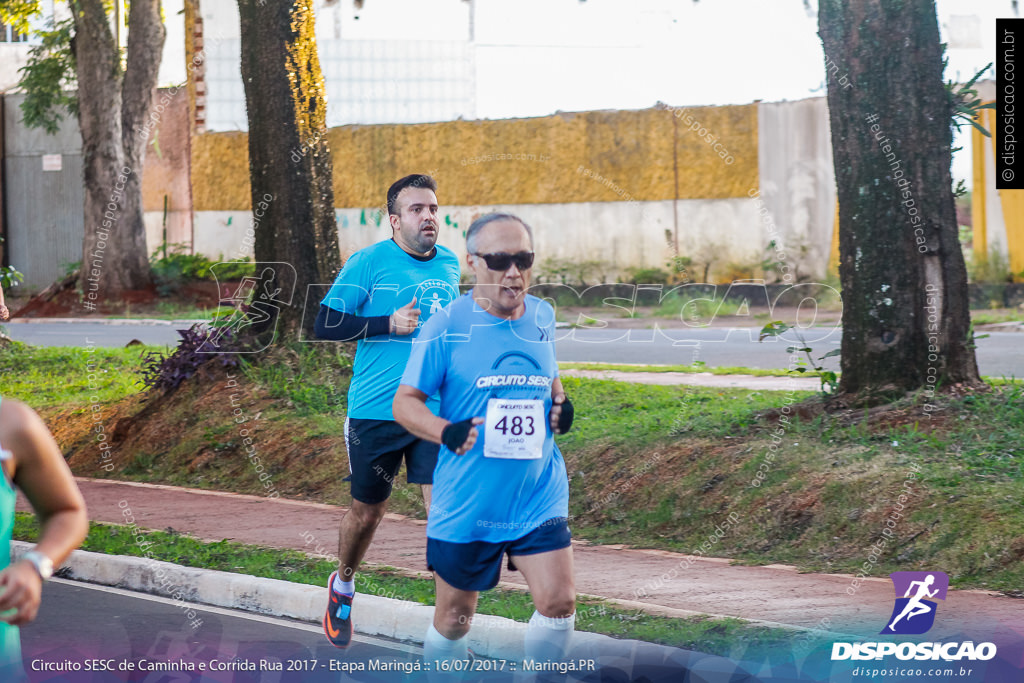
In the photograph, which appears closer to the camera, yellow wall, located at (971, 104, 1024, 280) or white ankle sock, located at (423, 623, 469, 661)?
white ankle sock, located at (423, 623, 469, 661)

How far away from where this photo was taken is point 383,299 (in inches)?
252

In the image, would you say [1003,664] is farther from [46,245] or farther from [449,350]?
[46,245]

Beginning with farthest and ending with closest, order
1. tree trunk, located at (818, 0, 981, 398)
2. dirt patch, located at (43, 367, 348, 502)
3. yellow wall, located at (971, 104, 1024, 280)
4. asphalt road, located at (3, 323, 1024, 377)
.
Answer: yellow wall, located at (971, 104, 1024, 280)
asphalt road, located at (3, 323, 1024, 377)
dirt patch, located at (43, 367, 348, 502)
tree trunk, located at (818, 0, 981, 398)

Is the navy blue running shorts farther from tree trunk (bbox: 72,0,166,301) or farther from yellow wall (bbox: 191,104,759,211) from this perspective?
yellow wall (bbox: 191,104,759,211)

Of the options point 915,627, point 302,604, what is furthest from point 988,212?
point 302,604

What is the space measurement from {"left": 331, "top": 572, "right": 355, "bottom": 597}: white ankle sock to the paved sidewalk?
1.16 m

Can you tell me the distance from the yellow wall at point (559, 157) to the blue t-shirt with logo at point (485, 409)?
2059cm

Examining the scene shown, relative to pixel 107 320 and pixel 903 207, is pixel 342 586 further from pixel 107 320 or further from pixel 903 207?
pixel 107 320

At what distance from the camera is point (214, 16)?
29.9 m

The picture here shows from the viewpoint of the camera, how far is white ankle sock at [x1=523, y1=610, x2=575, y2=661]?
14.8 ft

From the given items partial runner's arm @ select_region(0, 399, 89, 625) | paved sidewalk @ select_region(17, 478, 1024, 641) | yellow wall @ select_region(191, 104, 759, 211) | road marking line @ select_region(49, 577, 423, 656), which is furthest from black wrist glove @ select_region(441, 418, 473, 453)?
yellow wall @ select_region(191, 104, 759, 211)

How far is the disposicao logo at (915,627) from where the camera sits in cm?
568

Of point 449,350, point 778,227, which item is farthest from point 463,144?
point 449,350

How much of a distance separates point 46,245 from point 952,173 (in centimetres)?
2793
